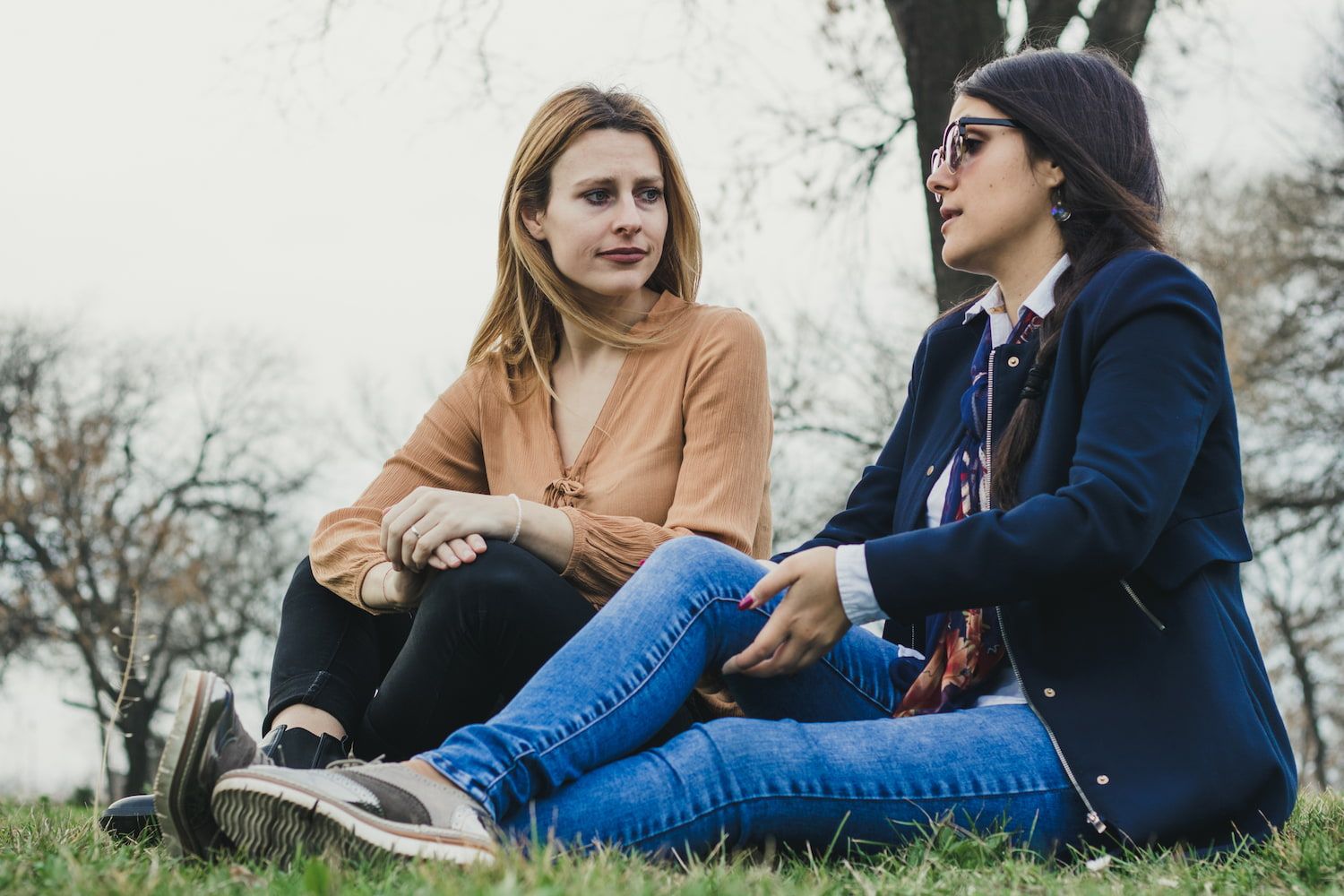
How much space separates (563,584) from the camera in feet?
9.12

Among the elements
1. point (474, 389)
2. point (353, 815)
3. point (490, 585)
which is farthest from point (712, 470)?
point (353, 815)

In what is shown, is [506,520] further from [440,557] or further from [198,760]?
[198,760]

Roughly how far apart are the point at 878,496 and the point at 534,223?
130 cm

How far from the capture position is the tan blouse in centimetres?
309

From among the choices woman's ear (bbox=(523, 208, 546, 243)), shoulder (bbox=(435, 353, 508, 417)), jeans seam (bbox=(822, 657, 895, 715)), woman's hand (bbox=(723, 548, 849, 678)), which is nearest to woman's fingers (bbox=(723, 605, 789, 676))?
woman's hand (bbox=(723, 548, 849, 678))

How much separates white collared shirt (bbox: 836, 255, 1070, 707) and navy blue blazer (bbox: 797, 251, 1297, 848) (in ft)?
0.10

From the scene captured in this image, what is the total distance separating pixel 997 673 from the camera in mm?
2578

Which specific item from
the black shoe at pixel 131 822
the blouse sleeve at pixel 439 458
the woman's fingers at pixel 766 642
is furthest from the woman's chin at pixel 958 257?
the black shoe at pixel 131 822

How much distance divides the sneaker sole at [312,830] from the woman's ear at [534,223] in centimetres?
205

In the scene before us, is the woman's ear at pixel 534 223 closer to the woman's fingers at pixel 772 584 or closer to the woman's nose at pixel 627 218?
the woman's nose at pixel 627 218

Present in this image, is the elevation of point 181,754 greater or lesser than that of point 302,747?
greater

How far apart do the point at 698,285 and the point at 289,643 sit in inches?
58.2

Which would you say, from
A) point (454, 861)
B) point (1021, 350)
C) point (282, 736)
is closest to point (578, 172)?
point (1021, 350)

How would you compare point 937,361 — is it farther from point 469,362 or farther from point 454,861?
point 454,861
